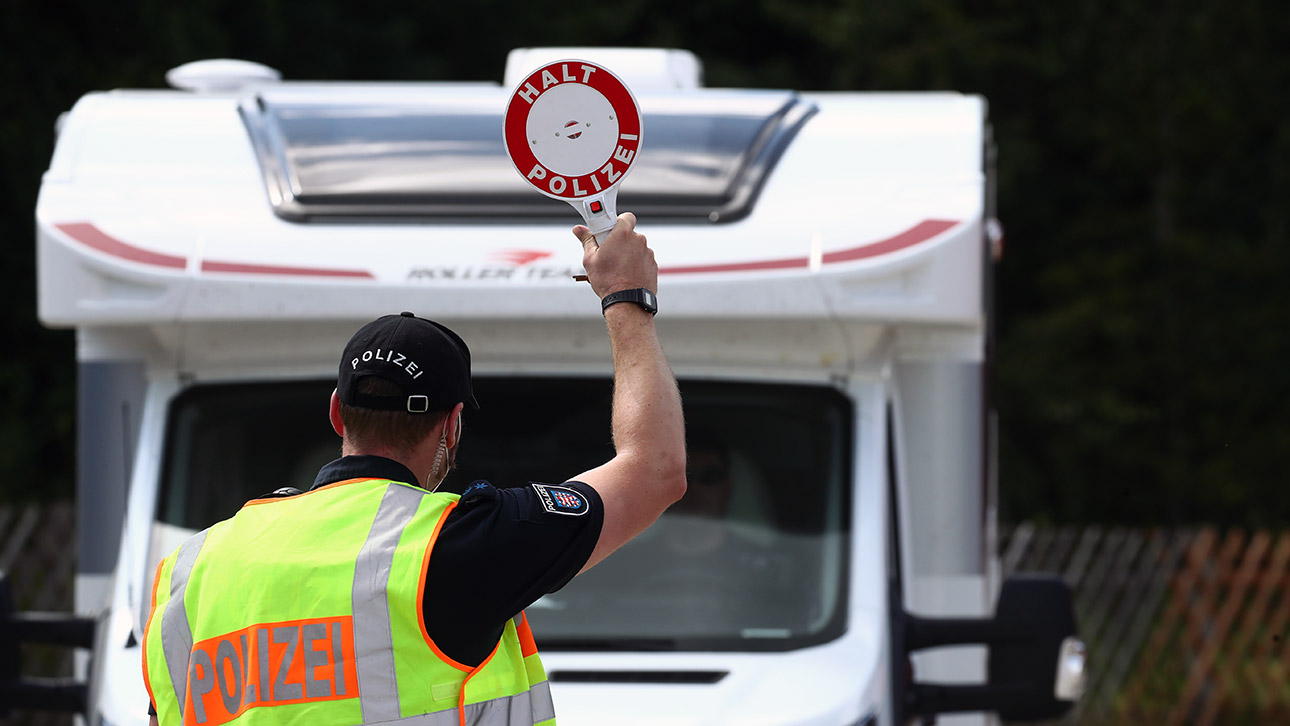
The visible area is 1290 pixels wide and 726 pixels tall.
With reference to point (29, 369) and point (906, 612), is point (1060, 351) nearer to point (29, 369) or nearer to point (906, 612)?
point (29, 369)

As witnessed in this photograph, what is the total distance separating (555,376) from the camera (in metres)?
3.70

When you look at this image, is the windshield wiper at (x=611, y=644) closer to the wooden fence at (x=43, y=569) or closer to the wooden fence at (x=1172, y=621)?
the wooden fence at (x=43, y=569)

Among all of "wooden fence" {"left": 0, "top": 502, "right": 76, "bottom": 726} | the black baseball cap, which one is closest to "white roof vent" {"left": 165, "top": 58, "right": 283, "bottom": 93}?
the black baseball cap

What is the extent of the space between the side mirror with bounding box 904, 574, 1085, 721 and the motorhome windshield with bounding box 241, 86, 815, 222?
3.21 ft

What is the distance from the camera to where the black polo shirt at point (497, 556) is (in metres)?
2.10

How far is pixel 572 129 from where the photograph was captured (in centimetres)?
249

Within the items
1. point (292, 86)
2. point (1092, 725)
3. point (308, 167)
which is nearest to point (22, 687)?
point (308, 167)

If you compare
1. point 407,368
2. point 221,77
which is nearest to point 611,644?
point 407,368

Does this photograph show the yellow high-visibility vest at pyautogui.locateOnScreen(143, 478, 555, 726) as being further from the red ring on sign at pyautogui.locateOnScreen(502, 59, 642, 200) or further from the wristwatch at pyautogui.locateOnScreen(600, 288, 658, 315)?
the red ring on sign at pyautogui.locateOnScreen(502, 59, 642, 200)

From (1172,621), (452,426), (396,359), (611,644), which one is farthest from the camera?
(1172,621)

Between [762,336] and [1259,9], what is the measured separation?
14172 mm

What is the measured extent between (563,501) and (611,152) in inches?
22.4

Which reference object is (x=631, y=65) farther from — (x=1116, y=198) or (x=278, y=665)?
(x=1116, y=198)

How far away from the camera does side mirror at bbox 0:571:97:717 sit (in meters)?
3.64
